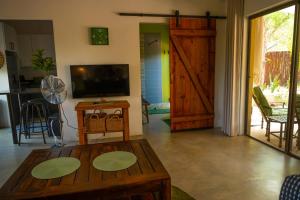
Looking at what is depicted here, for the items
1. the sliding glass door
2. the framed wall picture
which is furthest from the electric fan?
the sliding glass door

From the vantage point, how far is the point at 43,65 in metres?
3.36

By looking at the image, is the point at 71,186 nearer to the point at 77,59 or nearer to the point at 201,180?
the point at 201,180

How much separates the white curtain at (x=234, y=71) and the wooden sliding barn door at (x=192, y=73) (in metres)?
0.41

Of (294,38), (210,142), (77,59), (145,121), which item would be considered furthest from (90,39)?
(294,38)

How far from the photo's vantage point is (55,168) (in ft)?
5.55

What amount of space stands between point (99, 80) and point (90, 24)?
94 cm

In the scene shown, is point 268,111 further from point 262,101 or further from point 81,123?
point 81,123

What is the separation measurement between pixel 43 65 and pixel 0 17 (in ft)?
3.22

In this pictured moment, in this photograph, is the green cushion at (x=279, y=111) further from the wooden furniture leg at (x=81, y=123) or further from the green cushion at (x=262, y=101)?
A: the wooden furniture leg at (x=81, y=123)

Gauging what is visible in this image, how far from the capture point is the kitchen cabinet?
5.62 m

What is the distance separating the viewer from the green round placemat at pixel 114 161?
1688 millimetres

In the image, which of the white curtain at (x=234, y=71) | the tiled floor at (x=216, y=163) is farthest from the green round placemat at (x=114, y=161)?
the white curtain at (x=234, y=71)

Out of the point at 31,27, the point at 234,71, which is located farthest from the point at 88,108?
the point at 31,27

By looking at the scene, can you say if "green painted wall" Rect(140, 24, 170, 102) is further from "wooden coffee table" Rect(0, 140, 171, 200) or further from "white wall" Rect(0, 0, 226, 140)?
"wooden coffee table" Rect(0, 140, 171, 200)
